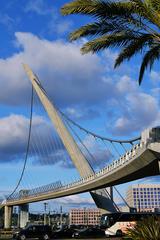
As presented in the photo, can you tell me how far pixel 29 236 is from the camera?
4362cm

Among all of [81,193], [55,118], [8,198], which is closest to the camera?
[55,118]

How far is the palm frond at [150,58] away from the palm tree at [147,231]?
8.45 metres

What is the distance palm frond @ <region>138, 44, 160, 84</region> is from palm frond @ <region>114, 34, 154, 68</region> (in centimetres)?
108

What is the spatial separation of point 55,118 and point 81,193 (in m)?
20.3

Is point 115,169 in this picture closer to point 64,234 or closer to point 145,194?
point 64,234

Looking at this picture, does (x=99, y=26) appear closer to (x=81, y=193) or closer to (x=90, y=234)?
(x=90, y=234)

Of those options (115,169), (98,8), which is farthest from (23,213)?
(98,8)

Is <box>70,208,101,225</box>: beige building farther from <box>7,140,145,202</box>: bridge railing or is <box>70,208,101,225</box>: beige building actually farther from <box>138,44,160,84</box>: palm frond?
<box>138,44,160,84</box>: palm frond

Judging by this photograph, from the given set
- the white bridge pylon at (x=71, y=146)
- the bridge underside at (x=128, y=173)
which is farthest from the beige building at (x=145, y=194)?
the white bridge pylon at (x=71, y=146)

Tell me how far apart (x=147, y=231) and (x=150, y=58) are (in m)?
9.66

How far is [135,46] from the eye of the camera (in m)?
21.8

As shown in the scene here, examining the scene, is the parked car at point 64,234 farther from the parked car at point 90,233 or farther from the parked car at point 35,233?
the parked car at point 35,233

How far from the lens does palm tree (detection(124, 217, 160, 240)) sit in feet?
58.2

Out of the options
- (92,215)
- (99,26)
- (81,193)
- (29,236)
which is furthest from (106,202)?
(92,215)
